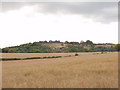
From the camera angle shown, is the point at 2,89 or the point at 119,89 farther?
the point at 2,89

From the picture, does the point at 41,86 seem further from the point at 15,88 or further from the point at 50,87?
the point at 15,88

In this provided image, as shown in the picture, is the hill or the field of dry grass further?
the hill

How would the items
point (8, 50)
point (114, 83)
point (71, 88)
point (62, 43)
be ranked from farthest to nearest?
point (62, 43) < point (8, 50) < point (114, 83) < point (71, 88)

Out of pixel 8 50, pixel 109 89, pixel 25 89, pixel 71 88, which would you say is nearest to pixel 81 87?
pixel 71 88

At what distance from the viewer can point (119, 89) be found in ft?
19.5

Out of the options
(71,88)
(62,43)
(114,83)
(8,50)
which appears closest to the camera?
(71,88)

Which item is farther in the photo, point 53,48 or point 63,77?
point 53,48

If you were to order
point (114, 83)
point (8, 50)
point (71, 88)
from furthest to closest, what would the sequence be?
1. point (8, 50)
2. point (114, 83)
3. point (71, 88)

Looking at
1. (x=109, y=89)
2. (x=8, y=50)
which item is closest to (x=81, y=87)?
(x=109, y=89)

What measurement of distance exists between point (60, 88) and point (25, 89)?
3.52 ft

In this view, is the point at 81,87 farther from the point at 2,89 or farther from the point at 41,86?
the point at 2,89

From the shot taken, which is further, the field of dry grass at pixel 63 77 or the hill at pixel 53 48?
the hill at pixel 53 48

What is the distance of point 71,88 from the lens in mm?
5848

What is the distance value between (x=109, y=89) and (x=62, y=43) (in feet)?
411
